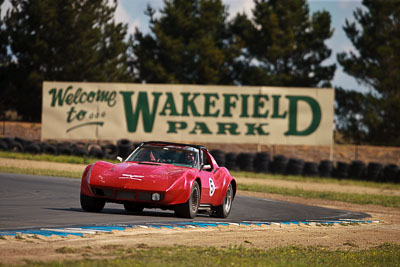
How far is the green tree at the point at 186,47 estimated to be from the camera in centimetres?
5706

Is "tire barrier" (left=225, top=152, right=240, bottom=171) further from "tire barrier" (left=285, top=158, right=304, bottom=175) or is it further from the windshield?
the windshield

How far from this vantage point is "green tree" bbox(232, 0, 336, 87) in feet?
184

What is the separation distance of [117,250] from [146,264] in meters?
0.94

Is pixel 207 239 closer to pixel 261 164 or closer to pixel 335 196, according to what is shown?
pixel 335 196

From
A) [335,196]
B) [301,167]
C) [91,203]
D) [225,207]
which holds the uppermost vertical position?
[301,167]

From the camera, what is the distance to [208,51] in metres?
56.9

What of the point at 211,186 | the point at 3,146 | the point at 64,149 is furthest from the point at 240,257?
the point at 3,146

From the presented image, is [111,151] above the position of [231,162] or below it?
above

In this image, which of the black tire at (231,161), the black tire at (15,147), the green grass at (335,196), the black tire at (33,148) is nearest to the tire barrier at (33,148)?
the black tire at (33,148)

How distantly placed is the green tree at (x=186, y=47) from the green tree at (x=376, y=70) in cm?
954

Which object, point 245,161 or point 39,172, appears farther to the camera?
point 245,161

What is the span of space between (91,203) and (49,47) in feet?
139

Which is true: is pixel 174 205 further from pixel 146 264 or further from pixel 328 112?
pixel 328 112

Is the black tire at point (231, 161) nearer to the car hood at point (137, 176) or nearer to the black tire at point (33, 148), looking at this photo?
the black tire at point (33, 148)
